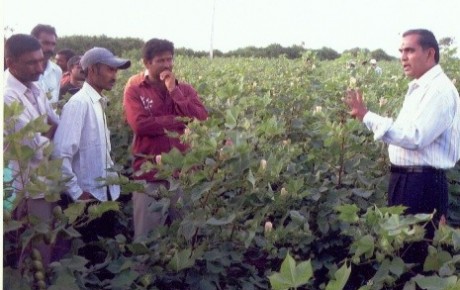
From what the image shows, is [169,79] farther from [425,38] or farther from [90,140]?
[425,38]

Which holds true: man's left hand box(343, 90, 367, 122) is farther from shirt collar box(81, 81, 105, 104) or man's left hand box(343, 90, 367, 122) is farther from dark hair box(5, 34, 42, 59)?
dark hair box(5, 34, 42, 59)

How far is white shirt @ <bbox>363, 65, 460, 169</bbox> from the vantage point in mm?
3482

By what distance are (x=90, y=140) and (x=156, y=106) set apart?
26.8 inches

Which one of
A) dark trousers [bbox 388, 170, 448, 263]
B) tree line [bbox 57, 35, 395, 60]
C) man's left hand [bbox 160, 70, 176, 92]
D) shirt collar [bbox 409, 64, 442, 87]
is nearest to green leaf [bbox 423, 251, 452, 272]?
dark trousers [bbox 388, 170, 448, 263]

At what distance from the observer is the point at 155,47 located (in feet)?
14.1

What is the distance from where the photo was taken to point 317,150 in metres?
3.64

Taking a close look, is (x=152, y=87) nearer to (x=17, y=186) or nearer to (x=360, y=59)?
(x=17, y=186)

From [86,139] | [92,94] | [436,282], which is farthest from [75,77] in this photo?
[436,282]

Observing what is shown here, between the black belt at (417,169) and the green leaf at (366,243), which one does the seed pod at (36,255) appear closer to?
the green leaf at (366,243)

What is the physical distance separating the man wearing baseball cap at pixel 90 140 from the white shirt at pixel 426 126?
113cm

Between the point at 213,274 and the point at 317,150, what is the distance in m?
1.21

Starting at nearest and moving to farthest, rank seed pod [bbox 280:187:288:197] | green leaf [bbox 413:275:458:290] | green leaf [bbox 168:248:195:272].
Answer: green leaf [bbox 413:275:458:290] < green leaf [bbox 168:248:195:272] < seed pod [bbox 280:187:288:197]

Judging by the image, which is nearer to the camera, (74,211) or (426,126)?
(74,211)

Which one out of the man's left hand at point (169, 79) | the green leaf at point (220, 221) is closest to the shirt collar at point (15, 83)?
the green leaf at point (220, 221)
